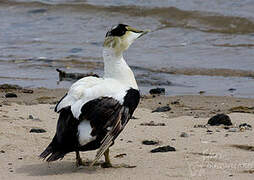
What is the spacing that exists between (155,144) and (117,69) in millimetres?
921

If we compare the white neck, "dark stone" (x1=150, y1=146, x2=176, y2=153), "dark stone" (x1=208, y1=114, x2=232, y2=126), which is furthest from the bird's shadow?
"dark stone" (x1=208, y1=114, x2=232, y2=126)

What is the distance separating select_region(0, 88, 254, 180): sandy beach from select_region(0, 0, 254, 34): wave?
22.4ft

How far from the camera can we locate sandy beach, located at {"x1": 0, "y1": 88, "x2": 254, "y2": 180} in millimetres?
5305

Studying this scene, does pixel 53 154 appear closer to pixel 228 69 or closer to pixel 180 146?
pixel 180 146

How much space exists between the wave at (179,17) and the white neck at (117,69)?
368 inches

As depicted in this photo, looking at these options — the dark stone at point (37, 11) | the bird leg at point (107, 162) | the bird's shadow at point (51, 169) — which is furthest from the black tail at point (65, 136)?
the dark stone at point (37, 11)

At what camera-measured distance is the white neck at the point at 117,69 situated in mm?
5770

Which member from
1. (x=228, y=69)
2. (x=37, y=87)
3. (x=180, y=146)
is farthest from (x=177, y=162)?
(x=228, y=69)

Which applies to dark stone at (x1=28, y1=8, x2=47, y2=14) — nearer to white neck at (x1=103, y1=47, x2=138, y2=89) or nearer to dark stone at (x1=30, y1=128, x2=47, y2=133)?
dark stone at (x1=30, y1=128, x2=47, y2=133)

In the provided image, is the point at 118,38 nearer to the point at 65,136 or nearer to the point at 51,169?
the point at 65,136

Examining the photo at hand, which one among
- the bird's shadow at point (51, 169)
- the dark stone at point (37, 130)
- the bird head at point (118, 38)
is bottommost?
the dark stone at point (37, 130)

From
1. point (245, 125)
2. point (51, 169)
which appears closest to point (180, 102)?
point (245, 125)

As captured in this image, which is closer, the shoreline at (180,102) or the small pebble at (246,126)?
the small pebble at (246,126)

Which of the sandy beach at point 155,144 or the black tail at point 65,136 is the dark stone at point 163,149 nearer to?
the sandy beach at point 155,144
